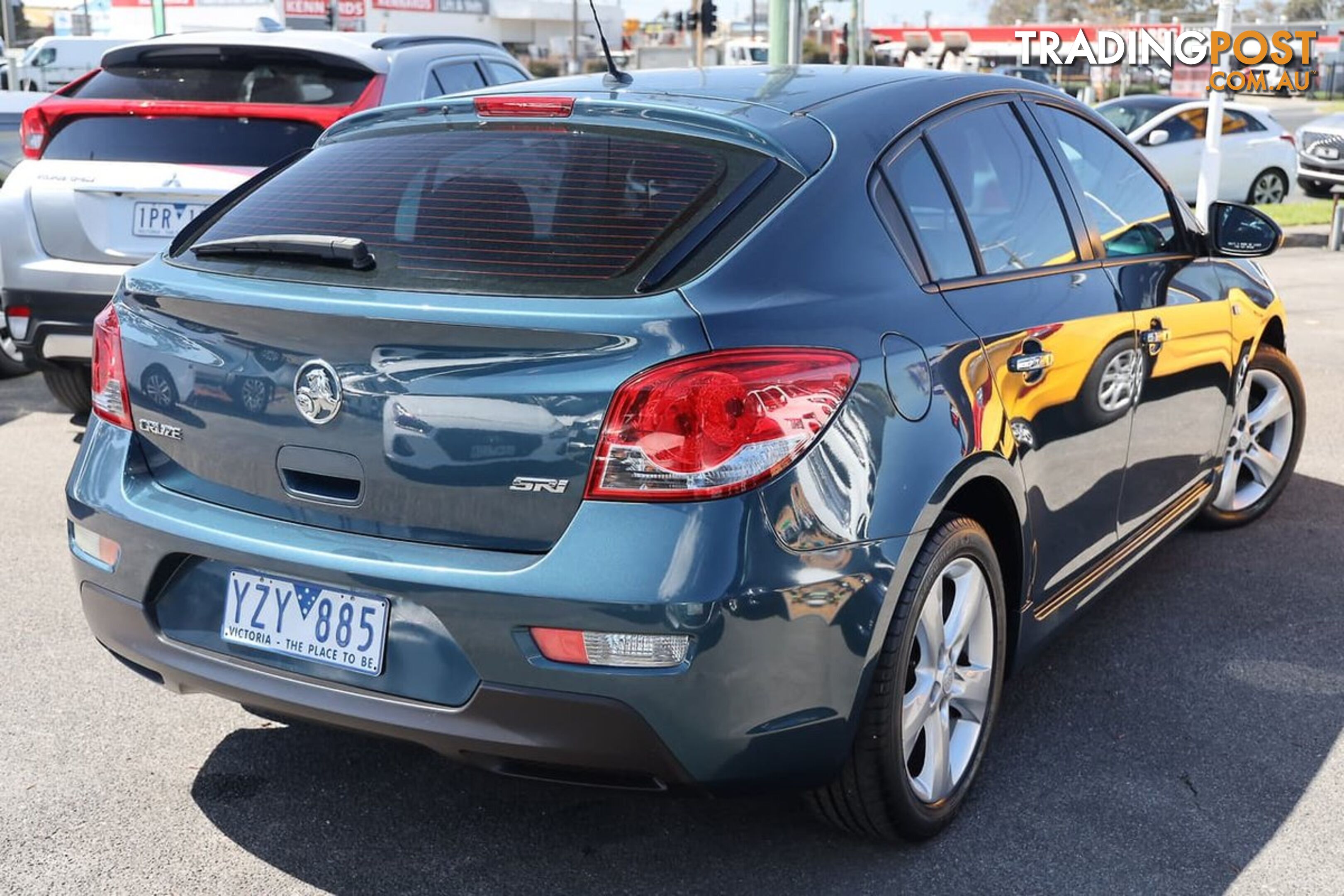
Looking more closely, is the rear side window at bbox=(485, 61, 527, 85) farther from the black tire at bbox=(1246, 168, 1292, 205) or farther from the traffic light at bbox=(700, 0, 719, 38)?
the traffic light at bbox=(700, 0, 719, 38)

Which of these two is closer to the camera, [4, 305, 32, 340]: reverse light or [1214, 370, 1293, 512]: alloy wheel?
[1214, 370, 1293, 512]: alloy wheel

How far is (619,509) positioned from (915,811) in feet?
3.32

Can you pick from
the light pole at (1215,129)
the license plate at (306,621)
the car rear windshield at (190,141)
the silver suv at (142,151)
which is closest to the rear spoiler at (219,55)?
the silver suv at (142,151)

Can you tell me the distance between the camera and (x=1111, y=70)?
7312cm

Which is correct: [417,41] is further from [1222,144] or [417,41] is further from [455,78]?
[1222,144]

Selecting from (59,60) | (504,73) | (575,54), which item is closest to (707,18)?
(59,60)

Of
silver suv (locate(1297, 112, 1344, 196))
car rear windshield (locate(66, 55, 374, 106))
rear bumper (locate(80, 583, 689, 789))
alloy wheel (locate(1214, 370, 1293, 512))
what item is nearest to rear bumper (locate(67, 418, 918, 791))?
rear bumper (locate(80, 583, 689, 789))

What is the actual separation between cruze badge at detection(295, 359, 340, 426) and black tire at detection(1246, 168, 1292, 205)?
18238 millimetres

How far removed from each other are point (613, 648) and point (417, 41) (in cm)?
540

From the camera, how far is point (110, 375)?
10.5 feet

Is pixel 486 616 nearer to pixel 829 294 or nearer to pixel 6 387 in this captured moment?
pixel 829 294

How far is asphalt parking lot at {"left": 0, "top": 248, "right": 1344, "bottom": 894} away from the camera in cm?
311

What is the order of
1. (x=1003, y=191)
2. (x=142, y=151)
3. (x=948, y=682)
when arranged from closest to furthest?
(x=948, y=682) → (x=1003, y=191) → (x=142, y=151)

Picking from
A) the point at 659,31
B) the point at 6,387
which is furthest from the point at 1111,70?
the point at 6,387
